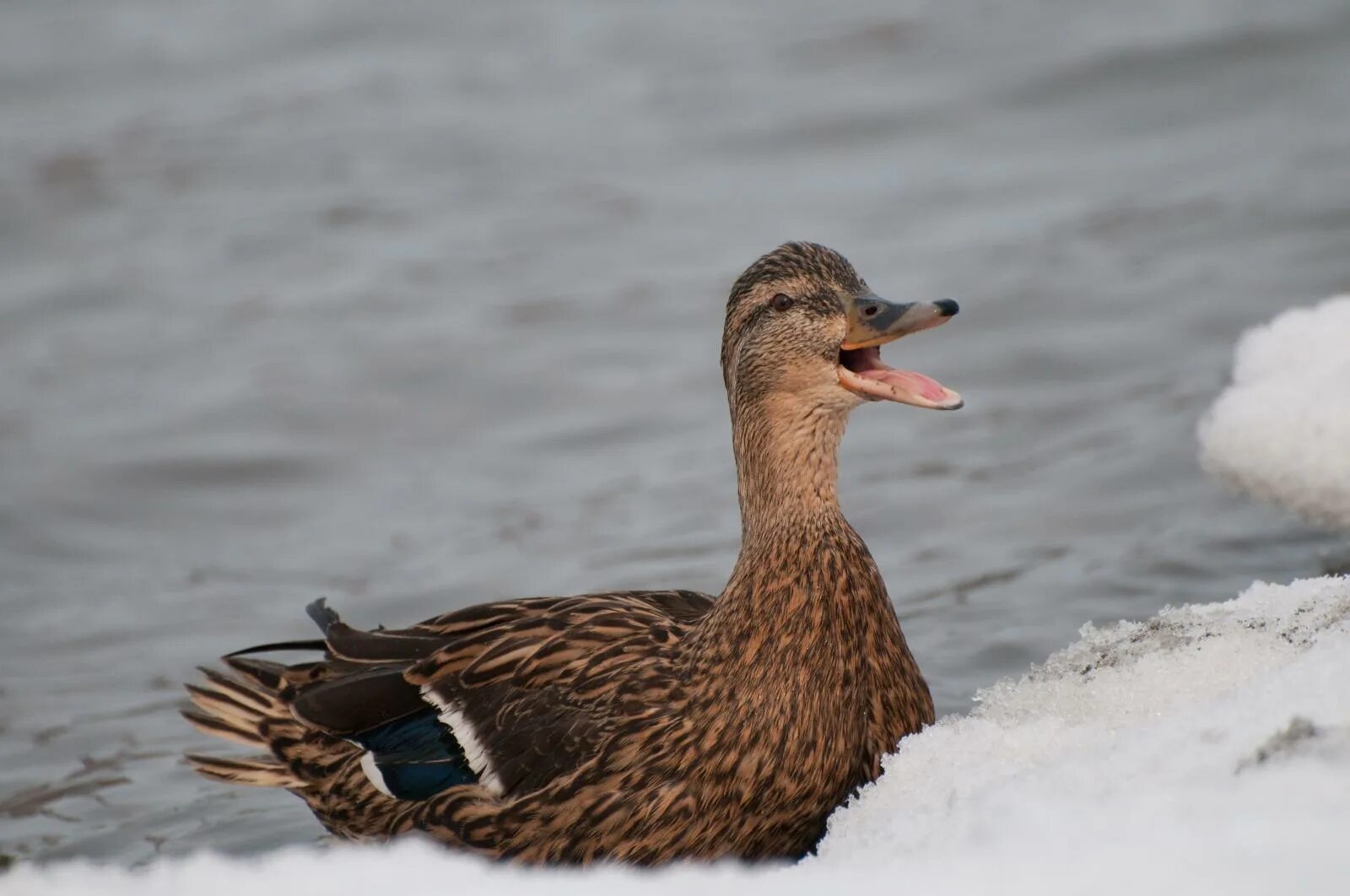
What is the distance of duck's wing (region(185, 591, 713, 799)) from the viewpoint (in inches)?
194

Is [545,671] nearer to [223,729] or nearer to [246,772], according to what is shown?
[246,772]

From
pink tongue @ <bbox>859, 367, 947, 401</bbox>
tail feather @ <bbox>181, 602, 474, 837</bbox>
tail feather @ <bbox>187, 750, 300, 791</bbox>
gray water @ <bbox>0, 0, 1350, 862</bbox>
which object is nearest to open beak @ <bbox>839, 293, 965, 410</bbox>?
pink tongue @ <bbox>859, 367, 947, 401</bbox>

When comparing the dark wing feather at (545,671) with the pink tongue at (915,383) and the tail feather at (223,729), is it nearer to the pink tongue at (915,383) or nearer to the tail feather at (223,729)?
the tail feather at (223,729)

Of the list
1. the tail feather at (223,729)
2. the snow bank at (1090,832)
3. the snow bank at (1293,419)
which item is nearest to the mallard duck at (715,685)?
the tail feather at (223,729)

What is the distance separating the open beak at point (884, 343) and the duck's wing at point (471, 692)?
2.76ft

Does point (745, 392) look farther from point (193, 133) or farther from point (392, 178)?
point (193, 133)

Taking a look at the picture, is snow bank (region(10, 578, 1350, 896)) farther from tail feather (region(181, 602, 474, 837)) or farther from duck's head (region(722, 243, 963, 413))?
tail feather (region(181, 602, 474, 837))

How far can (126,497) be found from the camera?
888 centimetres

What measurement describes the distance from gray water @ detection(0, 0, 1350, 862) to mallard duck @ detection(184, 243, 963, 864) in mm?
927

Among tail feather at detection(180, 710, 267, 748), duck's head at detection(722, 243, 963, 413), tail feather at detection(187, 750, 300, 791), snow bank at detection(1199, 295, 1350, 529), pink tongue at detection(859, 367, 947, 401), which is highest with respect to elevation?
duck's head at detection(722, 243, 963, 413)

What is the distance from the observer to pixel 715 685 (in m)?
4.76

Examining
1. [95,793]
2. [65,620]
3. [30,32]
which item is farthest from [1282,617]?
[30,32]

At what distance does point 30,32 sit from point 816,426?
10444 millimetres

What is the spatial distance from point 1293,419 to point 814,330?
2389 mm
